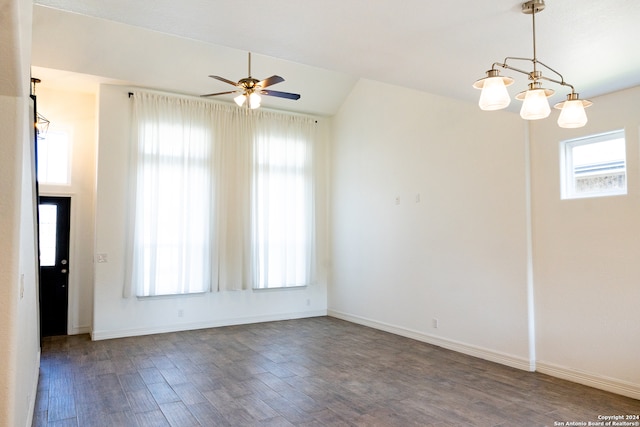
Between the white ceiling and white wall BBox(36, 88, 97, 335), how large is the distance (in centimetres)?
468

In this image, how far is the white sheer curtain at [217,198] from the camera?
21.6 ft

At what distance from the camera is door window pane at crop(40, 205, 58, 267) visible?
6.55m

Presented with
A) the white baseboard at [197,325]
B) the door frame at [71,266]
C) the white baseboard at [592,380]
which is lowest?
the white baseboard at [197,325]

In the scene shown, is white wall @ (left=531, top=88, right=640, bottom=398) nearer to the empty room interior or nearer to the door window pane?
the empty room interior

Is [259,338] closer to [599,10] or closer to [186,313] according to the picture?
[186,313]

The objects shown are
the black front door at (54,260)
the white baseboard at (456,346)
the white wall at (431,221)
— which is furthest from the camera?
the black front door at (54,260)

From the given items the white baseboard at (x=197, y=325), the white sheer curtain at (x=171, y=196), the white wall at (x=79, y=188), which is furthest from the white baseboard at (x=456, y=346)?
the white wall at (x=79, y=188)

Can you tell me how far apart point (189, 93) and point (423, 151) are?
3853 mm

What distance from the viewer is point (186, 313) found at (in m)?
6.91

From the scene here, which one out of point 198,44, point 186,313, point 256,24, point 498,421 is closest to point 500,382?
point 498,421

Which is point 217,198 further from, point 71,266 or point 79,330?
point 79,330

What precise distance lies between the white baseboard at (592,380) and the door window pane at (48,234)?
6.87 meters

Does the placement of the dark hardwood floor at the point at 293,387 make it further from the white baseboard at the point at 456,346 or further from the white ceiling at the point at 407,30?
the white ceiling at the point at 407,30

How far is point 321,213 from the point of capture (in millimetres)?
8258
